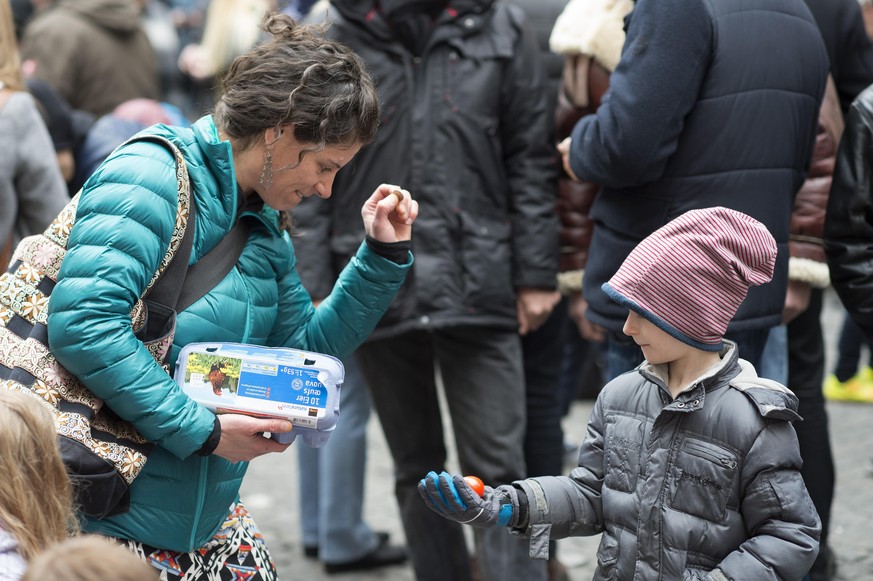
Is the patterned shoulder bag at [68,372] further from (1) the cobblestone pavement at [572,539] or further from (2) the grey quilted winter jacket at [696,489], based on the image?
(1) the cobblestone pavement at [572,539]

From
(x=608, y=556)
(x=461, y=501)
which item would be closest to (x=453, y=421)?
(x=608, y=556)

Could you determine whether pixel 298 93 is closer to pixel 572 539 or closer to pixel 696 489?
pixel 696 489

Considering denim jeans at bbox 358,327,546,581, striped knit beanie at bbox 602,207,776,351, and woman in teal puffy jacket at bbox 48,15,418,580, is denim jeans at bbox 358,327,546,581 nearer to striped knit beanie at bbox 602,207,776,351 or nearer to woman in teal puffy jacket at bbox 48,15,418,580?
woman in teal puffy jacket at bbox 48,15,418,580

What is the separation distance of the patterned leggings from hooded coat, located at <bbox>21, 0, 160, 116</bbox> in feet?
13.6

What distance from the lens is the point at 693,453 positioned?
7.79ft

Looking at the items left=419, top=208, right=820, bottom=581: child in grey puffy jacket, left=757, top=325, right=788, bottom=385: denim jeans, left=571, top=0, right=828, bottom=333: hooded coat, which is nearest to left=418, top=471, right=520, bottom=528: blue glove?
left=419, top=208, right=820, bottom=581: child in grey puffy jacket

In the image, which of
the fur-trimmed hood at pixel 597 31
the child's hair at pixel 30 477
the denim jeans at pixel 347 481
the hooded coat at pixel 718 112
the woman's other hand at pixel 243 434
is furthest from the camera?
the denim jeans at pixel 347 481

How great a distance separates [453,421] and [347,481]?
85cm

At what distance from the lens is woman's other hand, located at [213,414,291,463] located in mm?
2504

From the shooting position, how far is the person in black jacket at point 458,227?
149 inches

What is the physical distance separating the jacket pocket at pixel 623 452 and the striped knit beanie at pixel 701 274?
0.24 metres

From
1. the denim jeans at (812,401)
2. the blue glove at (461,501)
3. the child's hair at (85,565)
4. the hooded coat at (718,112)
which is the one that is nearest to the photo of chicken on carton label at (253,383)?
the blue glove at (461,501)

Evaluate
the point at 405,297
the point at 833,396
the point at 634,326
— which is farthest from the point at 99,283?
the point at 833,396

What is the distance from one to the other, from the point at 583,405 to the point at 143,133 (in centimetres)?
488
